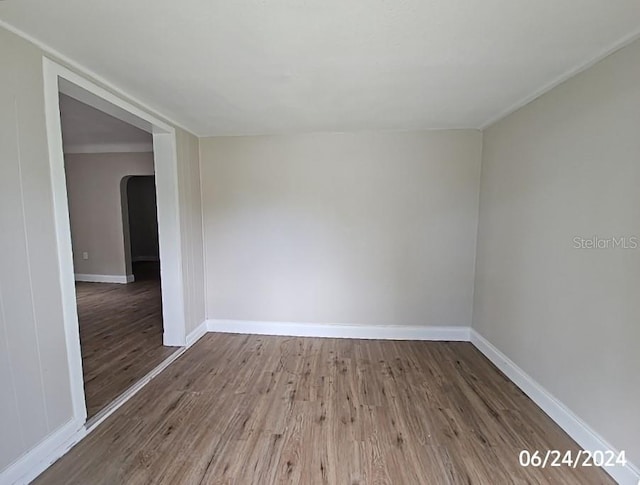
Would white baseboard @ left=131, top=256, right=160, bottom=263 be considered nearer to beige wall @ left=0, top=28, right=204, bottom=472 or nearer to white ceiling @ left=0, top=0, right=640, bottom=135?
white ceiling @ left=0, top=0, right=640, bottom=135

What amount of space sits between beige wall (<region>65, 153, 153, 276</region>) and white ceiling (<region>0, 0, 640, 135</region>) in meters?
3.84

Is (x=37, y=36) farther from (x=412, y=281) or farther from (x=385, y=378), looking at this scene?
(x=412, y=281)

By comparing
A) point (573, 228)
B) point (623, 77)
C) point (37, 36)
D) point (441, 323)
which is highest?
point (37, 36)

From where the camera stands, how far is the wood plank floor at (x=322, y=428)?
1650 mm

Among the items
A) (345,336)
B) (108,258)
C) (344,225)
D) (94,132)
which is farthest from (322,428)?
(108,258)

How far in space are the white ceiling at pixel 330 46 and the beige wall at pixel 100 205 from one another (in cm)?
384

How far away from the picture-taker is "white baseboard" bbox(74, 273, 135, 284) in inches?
229

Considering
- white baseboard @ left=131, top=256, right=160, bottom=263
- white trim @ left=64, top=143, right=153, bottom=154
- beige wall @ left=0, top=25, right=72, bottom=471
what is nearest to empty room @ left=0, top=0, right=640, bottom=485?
beige wall @ left=0, top=25, right=72, bottom=471

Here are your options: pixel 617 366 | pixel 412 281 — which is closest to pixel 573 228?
pixel 617 366

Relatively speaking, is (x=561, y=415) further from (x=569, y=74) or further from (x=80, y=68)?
(x=80, y=68)

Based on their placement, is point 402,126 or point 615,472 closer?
point 615,472

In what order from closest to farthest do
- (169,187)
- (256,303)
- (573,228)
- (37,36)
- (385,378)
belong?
(37,36) → (573,228) → (385,378) → (169,187) → (256,303)

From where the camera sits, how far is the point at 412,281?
333 centimetres

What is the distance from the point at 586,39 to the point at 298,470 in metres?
2.68
